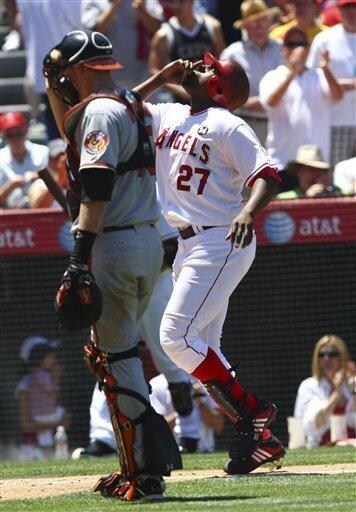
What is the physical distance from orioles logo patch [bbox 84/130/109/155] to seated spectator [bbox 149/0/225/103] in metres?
6.62

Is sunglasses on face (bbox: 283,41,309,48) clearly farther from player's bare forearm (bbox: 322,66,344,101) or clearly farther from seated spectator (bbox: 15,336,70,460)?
seated spectator (bbox: 15,336,70,460)

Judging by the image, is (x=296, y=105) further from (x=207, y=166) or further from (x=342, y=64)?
(x=207, y=166)

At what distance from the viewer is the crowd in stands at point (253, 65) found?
11430 mm

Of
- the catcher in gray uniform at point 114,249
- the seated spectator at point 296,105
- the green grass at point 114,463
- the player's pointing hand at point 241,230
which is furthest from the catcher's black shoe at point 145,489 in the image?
the seated spectator at point 296,105

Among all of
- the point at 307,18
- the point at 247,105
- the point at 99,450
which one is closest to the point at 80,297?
the point at 99,450

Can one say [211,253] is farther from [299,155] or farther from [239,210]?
[299,155]

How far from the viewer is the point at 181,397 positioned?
8570mm

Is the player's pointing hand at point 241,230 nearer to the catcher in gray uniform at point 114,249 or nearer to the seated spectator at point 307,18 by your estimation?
the catcher in gray uniform at point 114,249

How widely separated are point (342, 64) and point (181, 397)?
Result: 4.74 metres

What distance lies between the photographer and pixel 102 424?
9.06 m

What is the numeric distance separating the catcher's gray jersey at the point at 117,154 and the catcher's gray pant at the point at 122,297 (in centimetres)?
9

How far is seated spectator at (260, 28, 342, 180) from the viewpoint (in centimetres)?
1163

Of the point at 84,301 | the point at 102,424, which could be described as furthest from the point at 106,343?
the point at 102,424

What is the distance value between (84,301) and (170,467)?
2.71 ft
